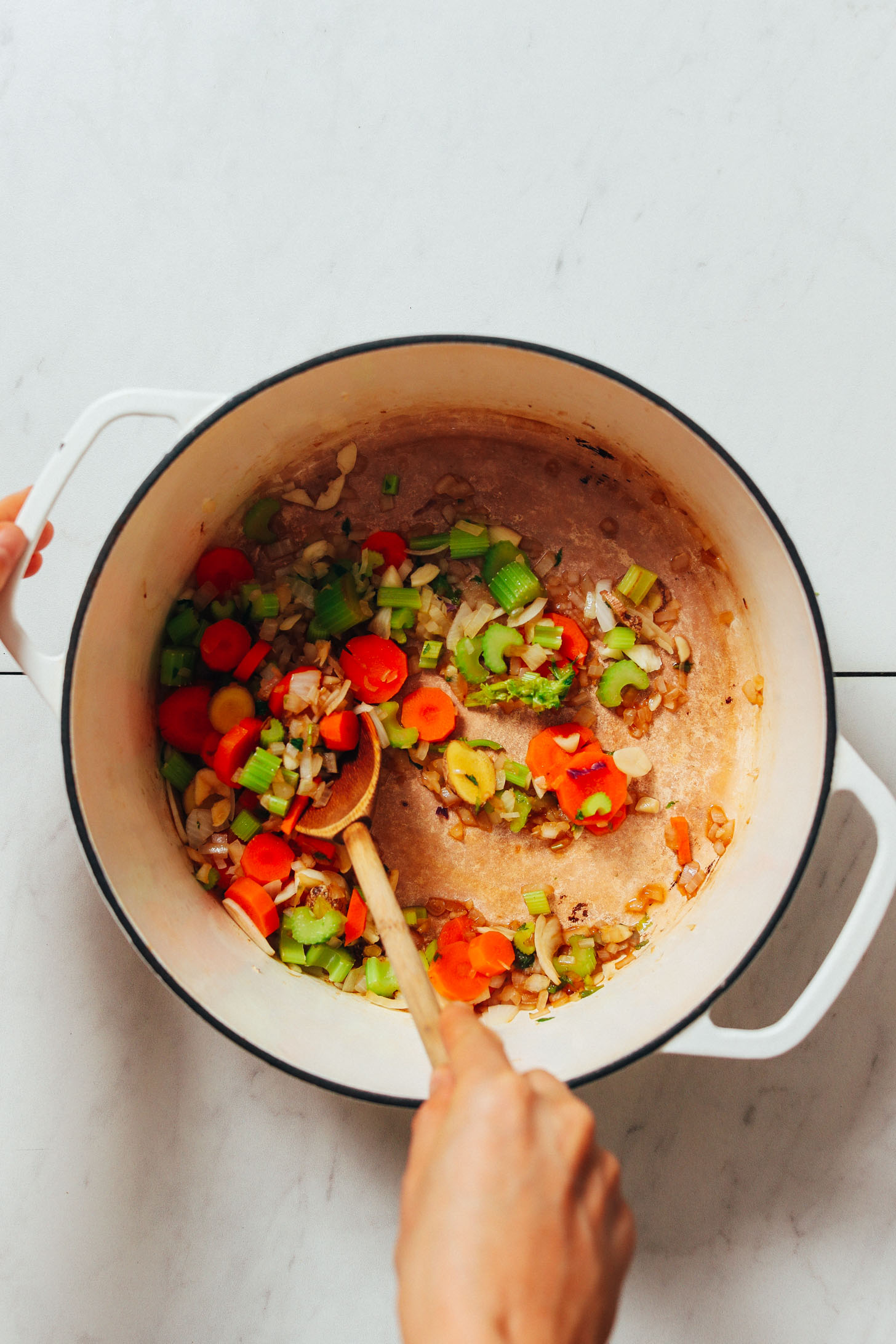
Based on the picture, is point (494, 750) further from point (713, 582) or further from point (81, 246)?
point (81, 246)

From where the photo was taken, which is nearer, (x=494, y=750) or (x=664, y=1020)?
(x=664, y=1020)

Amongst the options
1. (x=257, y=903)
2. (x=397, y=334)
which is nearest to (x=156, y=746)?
(x=257, y=903)

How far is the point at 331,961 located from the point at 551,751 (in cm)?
44

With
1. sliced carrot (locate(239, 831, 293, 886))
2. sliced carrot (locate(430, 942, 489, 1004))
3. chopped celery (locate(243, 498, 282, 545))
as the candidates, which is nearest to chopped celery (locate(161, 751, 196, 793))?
sliced carrot (locate(239, 831, 293, 886))

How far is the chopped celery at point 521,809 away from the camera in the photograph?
4.33 feet

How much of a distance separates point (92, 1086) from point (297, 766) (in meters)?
0.58

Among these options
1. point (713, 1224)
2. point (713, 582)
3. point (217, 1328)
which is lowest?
point (217, 1328)

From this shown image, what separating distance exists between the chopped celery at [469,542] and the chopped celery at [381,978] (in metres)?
0.61

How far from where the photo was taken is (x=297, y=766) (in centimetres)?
127

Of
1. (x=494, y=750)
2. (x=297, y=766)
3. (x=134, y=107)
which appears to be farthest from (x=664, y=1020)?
(x=134, y=107)

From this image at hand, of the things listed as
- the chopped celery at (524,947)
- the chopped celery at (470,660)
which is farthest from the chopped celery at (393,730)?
the chopped celery at (524,947)

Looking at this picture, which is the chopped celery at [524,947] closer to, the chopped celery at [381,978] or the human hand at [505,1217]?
the chopped celery at [381,978]

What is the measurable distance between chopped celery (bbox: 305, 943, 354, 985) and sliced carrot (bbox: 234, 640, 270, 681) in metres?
0.40

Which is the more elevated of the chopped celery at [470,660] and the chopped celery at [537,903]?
the chopped celery at [470,660]
